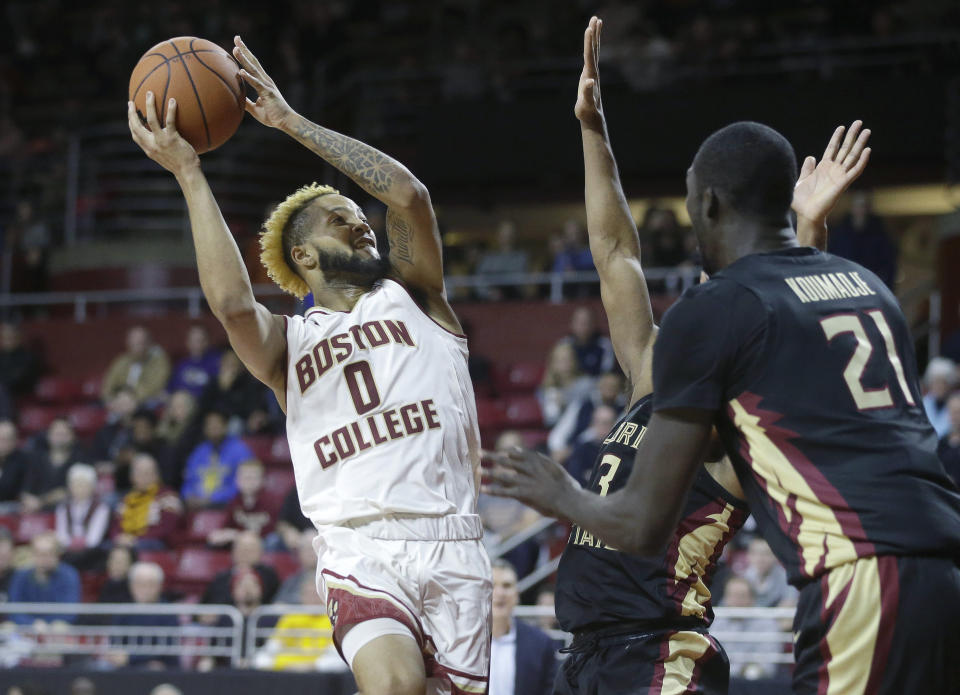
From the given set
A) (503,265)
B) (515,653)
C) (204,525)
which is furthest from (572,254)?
(515,653)

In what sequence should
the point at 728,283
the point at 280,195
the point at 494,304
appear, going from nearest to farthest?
1. the point at 728,283
2. the point at 494,304
3. the point at 280,195

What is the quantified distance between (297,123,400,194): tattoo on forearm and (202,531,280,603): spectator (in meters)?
5.53

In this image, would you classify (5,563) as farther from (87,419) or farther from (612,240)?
(612,240)

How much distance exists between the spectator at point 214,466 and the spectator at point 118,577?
1.46 m

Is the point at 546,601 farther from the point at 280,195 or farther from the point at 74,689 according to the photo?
the point at 280,195

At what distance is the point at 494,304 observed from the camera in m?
13.2

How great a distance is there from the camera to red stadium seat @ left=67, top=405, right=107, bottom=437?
13688mm

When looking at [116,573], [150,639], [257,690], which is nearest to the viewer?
[257,690]

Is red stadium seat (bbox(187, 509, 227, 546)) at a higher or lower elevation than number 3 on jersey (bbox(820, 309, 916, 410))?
lower

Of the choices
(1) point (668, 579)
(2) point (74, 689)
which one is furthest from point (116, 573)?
(1) point (668, 579)

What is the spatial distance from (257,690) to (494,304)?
235 inches

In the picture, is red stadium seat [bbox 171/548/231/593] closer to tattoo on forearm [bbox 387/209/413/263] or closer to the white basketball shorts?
tattoo on forearm [bbox 387/209/413/263]

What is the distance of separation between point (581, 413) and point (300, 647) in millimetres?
3155

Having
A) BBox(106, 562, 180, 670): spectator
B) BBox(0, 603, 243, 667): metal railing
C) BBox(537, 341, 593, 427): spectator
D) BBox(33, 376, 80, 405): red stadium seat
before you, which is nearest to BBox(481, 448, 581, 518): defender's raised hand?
BBox(0, 603, 243, 667): metal railing
